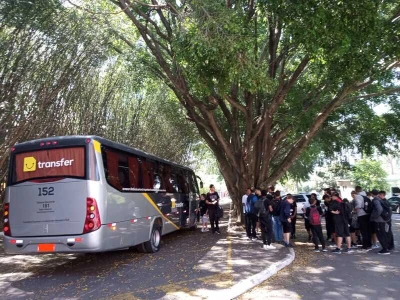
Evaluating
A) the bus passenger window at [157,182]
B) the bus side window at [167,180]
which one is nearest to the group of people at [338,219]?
the bus side window at [167,180]

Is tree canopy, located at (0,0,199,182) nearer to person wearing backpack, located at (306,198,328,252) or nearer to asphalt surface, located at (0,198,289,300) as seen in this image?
asphalt surface, located at (0,198,289,300)

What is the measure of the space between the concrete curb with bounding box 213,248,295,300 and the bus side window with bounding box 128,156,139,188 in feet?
12.5

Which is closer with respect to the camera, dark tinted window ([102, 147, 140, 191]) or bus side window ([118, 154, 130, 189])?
dark tinted window ([102, 147, 140, 191])

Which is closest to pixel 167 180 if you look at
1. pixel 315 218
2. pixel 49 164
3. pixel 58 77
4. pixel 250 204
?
pixel 250 204

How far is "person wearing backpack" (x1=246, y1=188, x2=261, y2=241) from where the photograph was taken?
1191cm

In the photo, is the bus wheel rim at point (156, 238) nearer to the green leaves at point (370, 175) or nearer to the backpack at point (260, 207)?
the backpack at point (260, 207)

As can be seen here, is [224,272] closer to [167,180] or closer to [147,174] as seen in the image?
[147,174]

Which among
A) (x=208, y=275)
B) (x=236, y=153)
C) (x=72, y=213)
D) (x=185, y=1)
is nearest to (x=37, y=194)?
(x=72, y=213)

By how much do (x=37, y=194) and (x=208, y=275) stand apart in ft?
12.4

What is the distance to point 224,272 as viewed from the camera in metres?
7.65

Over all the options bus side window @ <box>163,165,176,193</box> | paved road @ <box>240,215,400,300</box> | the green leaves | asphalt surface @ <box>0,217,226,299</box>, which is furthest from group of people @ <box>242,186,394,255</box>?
the green leaves

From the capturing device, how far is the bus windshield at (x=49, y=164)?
26.2 ft

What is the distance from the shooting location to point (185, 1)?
10.1 meters

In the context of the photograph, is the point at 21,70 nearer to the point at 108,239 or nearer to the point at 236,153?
the point at 108,239
